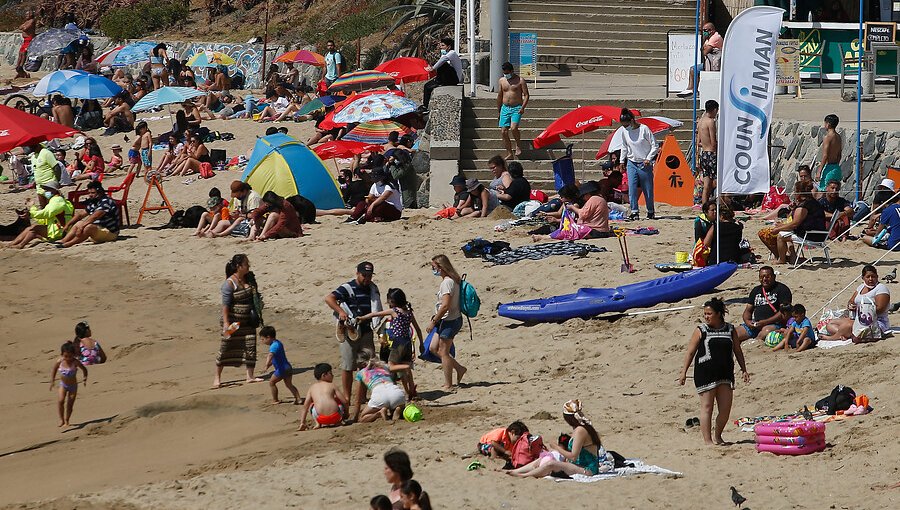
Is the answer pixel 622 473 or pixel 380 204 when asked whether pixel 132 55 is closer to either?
pixel 380 204

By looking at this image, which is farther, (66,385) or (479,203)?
(479,203)

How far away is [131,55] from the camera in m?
32.7

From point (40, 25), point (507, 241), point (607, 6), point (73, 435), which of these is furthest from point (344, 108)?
point (40, 25)

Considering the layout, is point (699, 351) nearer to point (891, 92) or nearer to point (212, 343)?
point (212, 343)

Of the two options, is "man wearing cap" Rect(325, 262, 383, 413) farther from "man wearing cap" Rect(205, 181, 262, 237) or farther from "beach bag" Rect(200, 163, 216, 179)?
"beach bag" Rect(200, 163, 216, 179)

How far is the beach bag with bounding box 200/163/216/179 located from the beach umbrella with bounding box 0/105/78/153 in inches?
210

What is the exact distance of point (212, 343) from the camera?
14648mm

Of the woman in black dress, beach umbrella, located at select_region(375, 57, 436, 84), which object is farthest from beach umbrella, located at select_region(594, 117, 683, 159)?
the woman in black dress

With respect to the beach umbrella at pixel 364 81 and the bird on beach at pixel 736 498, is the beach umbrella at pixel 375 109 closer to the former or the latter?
the beach umbrella at pixel 364 81

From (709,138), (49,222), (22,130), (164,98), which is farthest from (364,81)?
(709,138)

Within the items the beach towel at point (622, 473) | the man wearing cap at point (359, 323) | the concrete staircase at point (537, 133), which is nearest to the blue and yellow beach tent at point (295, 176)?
the concrete staircase at point (537, 133)

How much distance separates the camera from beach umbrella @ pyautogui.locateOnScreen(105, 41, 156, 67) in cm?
3244

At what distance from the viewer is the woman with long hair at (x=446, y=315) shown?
38.2 feet

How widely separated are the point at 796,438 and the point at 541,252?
7.15 metres
